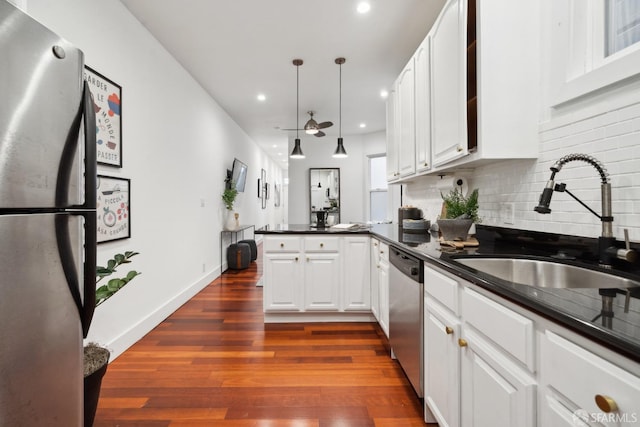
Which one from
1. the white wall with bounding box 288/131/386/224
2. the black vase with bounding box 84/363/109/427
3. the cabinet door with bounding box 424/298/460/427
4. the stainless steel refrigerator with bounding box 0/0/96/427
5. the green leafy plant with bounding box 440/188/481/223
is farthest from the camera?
the white wall with bounding box 288/131/386/224

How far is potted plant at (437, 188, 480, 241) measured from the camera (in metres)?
1.76

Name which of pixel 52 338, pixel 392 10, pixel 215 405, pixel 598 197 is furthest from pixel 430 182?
pixel 52 338

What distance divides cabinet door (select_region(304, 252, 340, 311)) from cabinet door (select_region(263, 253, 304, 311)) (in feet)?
0.27

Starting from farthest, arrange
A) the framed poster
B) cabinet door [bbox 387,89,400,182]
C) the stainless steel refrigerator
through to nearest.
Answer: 1. cabinet door [bbox 387,89,400,182]
2. the framed poster
3. the stainless steel refrigerator

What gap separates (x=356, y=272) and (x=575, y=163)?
191 cm

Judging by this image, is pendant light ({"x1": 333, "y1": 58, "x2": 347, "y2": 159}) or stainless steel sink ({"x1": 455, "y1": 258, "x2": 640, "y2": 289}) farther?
pendant light ({"x1": 333, "y1": 58, "x2": 347, "y2": 159})

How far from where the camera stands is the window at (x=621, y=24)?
1.19m

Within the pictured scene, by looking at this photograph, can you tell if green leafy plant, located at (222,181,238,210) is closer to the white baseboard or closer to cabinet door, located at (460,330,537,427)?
the white baseboard

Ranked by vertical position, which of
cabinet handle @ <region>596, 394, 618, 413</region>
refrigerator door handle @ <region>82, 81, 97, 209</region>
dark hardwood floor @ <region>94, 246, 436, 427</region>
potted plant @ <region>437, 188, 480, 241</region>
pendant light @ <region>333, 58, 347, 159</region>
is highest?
pendant light @ <region>333, 58, 347, 159</region>

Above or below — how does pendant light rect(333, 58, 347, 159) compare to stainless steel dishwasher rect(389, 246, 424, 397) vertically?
above

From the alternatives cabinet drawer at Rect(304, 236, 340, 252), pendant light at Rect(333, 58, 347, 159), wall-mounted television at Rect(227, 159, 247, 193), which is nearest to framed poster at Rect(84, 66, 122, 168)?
cabinet drawer at Rect(304, 236, 340, 252)

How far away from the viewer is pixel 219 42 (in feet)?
10.0

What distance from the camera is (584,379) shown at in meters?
0.65

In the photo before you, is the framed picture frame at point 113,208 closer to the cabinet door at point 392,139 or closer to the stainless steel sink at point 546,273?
the stainless steel sink at point 546,273
